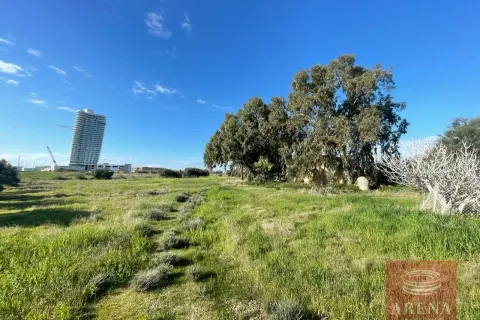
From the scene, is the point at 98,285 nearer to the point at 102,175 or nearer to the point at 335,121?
the point at 335,121

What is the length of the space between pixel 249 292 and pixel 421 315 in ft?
10.3

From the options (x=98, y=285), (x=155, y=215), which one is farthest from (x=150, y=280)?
(x=155, y=215)

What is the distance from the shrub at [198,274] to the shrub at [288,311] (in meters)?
2.32

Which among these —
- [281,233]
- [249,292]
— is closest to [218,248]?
[281,233]

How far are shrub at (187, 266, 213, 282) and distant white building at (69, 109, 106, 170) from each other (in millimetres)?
199791

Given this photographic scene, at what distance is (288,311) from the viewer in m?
4.03

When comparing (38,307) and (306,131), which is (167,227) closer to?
(38,307)

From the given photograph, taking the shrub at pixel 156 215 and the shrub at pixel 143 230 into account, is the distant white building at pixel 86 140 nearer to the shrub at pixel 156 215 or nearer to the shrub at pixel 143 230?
the shrub at pixel 156 215

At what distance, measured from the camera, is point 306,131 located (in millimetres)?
36625

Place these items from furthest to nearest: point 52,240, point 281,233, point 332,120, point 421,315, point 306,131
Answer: point 306,131 < point 332,120 < point 281,233 < point 52,240 < point 421,315

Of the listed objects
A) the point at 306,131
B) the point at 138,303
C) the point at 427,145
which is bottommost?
the point at 138,303

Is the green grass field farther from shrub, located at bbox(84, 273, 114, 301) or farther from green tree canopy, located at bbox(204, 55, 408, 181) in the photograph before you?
green tree canopy, located at bbox(204, 55, 408, 181)

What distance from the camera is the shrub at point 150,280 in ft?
17.7

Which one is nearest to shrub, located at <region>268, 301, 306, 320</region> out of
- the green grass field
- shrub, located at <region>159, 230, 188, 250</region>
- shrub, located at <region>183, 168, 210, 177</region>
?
the green grass field
